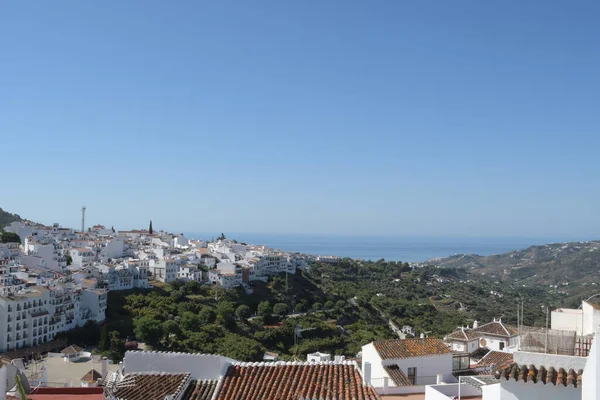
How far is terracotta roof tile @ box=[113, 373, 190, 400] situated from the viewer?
26.7 ft

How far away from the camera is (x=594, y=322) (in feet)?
19.0

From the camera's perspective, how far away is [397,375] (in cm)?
1039

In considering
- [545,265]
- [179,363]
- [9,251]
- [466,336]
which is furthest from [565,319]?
[545,265]

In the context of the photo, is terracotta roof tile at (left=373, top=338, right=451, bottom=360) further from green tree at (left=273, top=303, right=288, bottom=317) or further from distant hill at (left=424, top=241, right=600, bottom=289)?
distant hill at (left=424, top=241, right=600, bottom=289)

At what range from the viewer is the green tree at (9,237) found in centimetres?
6456

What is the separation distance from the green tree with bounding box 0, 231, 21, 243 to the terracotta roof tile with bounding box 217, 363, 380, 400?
210 feet

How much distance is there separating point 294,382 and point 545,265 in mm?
123283

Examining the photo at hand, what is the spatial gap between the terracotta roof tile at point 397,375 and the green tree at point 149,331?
32.3 m

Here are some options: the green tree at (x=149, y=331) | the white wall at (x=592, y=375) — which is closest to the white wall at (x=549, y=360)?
the white wall at (x=592, y=375)

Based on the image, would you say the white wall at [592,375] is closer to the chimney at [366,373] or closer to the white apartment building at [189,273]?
the chimney at [366,373]

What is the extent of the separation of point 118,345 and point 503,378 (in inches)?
1474

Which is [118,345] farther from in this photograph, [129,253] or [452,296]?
[452,296]

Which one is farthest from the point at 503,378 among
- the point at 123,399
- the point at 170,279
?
the point at 170,279

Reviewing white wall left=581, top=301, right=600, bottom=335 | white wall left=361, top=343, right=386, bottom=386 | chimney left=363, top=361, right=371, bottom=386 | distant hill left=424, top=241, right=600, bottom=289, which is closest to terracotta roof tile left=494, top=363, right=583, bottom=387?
white wall left=581, top=301, right=600, bottom=335
